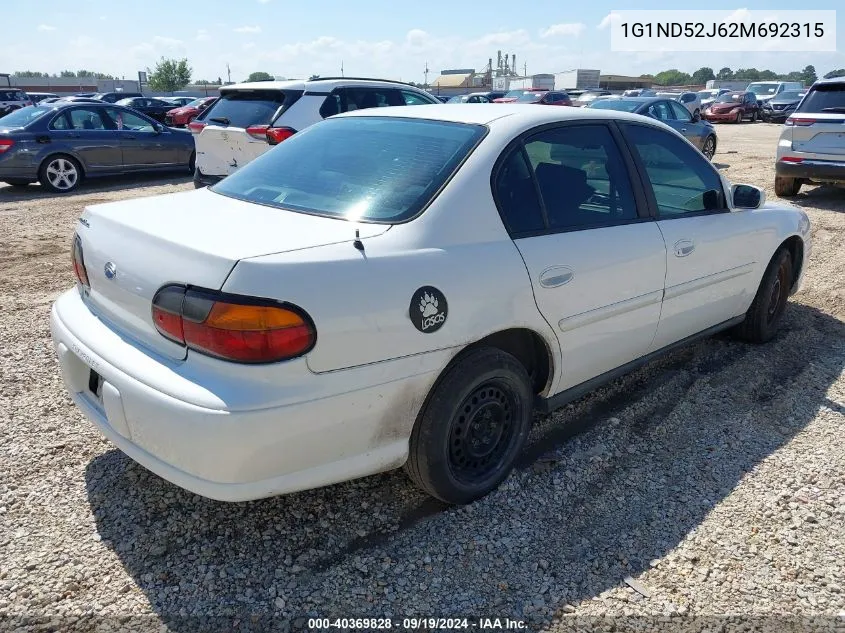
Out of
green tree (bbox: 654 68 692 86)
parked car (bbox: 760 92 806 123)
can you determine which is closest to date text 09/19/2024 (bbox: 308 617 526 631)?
parked car (bbox: 760 92 806 123)

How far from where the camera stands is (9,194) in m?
11.0

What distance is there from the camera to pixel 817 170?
9328 millimetres

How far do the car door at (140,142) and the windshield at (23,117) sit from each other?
1054 mm

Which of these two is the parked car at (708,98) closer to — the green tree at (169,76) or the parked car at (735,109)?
the parked car at (735,109)

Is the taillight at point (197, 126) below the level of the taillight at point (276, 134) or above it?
above

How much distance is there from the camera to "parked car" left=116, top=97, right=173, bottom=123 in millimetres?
25106

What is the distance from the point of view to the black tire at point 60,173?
11.0 m

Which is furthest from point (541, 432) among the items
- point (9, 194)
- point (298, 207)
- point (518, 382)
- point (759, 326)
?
point (9, 194)

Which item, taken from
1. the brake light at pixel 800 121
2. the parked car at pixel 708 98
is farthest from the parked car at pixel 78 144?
the parked car at pixel 708 98

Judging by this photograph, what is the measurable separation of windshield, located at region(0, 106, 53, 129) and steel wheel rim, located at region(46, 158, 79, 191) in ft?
2.34

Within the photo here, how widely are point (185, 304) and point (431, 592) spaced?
1.35 metres

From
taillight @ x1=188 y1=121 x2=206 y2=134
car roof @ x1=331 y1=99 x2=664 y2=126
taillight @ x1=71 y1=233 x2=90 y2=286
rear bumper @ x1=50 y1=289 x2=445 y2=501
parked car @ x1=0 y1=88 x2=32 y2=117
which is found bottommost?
rear bumper @ x1=50 y1=289 x2=445 y2=501

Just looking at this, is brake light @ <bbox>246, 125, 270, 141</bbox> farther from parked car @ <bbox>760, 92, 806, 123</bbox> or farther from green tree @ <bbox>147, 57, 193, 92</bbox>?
green tree @ <bbox>147, 57, 193, 92</bbox>

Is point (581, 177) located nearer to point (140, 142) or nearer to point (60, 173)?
point (60, 173)
